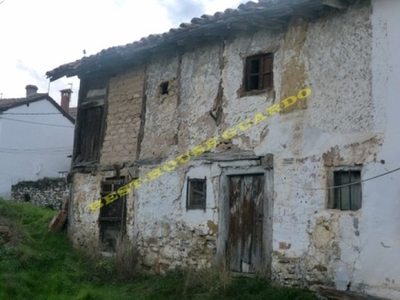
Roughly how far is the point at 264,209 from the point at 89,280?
140 inches

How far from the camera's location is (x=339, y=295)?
6.51 metres

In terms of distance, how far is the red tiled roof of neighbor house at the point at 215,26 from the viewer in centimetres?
737

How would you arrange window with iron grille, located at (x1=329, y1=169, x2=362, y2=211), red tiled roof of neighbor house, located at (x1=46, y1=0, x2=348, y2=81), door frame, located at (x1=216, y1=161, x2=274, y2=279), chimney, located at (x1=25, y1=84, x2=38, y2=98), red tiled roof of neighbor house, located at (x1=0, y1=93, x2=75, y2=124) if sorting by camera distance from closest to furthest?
1. window with iron grille, located at (x1=329, y1=169, x2=362, y2=211)
2. red tiled roof of neighbor house, located at (x1=46, y1=0, x2=348, y2=81)
3. door frame, located at (x1=216, y1=161, x2=274, y2=279)
4. red tiled roof of neighbor house, located at (x1=0, y1=93, x2=75, y2=124)
5. chimney, located at (x1=25, y1=84, x2=38, y2=98)

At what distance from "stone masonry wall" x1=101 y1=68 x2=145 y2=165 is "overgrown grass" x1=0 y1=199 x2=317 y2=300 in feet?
7.35

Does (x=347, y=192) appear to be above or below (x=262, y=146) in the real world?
below

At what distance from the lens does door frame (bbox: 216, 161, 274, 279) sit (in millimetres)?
7789

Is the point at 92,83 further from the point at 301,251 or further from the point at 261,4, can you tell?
the point at 301,251

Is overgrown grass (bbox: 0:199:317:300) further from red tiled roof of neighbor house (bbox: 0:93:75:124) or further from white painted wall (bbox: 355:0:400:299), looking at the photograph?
red tiled roof of neighbor house (bbox: 0:93:75:124)

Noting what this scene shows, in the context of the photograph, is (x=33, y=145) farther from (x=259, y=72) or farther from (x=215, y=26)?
(x=259, y=72)

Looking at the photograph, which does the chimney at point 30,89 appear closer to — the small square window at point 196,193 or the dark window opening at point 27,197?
the dark window opening at point 27,197

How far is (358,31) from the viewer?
283 inches

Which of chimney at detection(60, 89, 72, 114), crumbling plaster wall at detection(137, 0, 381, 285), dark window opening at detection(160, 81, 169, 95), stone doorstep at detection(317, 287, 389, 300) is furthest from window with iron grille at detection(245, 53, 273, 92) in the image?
chimney at detection(60, 89, 72, 114)

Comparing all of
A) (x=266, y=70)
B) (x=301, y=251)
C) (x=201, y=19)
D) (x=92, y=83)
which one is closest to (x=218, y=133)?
(x=266, y=70)

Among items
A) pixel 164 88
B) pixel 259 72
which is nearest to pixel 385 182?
pixel 259 72
